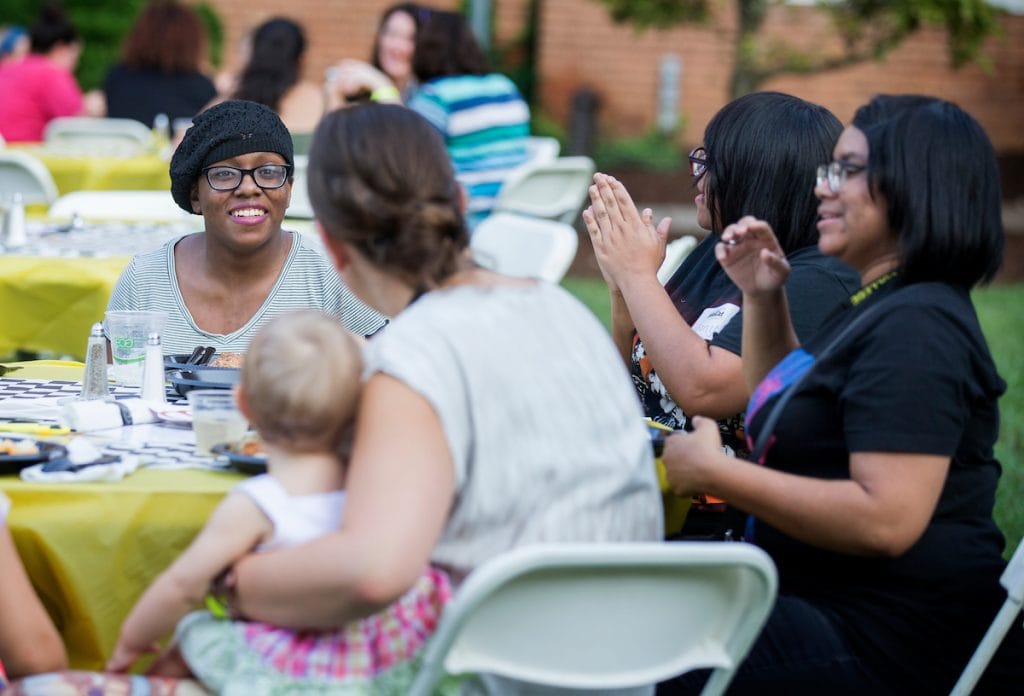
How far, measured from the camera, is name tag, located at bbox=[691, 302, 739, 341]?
3057 millimetres

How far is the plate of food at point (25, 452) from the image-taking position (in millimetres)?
2311

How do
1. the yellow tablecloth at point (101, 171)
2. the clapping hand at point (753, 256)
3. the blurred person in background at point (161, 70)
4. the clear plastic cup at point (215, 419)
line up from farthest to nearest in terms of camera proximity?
the blurred person in background at point (161, 70), the yellow tablecloth at point (101, 171), the clapping hand at point (753, 256), the clear plastic cup at point (215, 419)

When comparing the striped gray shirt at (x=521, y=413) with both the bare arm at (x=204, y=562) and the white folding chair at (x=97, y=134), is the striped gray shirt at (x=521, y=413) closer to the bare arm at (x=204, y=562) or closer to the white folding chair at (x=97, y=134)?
the bare arm at (x=204, y=562)

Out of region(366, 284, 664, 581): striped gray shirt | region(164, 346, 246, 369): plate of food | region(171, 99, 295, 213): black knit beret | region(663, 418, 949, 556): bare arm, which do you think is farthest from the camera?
region(171, 99, 295, 213): black knit beret

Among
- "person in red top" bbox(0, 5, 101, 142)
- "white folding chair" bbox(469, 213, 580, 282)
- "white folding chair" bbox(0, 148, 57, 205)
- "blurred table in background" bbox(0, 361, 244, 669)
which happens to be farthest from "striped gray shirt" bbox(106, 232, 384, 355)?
"person in red top" bbox(0, 5, 101, 142)

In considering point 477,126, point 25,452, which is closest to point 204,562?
point 25,452

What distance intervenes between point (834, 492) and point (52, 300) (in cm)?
295

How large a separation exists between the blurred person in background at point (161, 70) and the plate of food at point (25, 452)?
6.76m

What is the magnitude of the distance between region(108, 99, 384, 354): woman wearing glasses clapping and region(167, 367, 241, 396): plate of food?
0.54m

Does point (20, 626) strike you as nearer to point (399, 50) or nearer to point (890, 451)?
point (890, 451)

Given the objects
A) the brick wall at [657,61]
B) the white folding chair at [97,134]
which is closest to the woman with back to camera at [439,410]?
the white folding chair at [97,134]

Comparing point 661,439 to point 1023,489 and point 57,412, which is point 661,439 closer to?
point 57,412

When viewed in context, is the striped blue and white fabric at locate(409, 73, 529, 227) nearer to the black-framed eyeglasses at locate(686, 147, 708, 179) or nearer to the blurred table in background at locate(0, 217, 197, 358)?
the blurred table in background at locate(0, 217, 197, 358)

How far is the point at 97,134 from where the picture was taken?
27.7 ft
